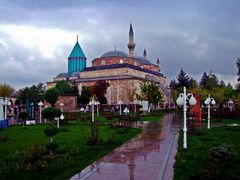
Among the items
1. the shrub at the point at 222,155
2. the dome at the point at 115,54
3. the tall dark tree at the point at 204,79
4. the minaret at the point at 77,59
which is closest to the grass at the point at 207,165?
the shrub at the point at 222,155

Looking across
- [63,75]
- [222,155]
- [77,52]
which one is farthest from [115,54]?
[222,155]

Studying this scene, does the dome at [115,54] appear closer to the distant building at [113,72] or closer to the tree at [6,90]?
the distant building at [113,72]

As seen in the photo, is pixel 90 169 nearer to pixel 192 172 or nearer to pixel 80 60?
pixel 192 172

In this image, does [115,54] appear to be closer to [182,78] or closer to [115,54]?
[115,54]

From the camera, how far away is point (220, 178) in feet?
17.6

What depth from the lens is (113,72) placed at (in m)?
65.2

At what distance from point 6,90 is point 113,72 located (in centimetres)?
2447

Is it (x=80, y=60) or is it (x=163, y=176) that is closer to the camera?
(x=163, y=176)

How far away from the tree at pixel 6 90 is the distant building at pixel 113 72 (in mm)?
9582

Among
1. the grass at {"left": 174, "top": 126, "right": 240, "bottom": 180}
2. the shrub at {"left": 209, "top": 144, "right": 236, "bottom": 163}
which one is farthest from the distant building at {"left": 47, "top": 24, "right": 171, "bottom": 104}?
the shrub at {"left": 209, "top": 144, "right": 236, "bottom": 163}

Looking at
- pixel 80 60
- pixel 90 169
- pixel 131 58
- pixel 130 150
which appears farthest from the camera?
pixel 80 60

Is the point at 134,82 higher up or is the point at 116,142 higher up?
the point at 134,82

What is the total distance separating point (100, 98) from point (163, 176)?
4931 cm

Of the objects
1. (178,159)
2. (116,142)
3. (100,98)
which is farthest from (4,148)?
(100,98)
